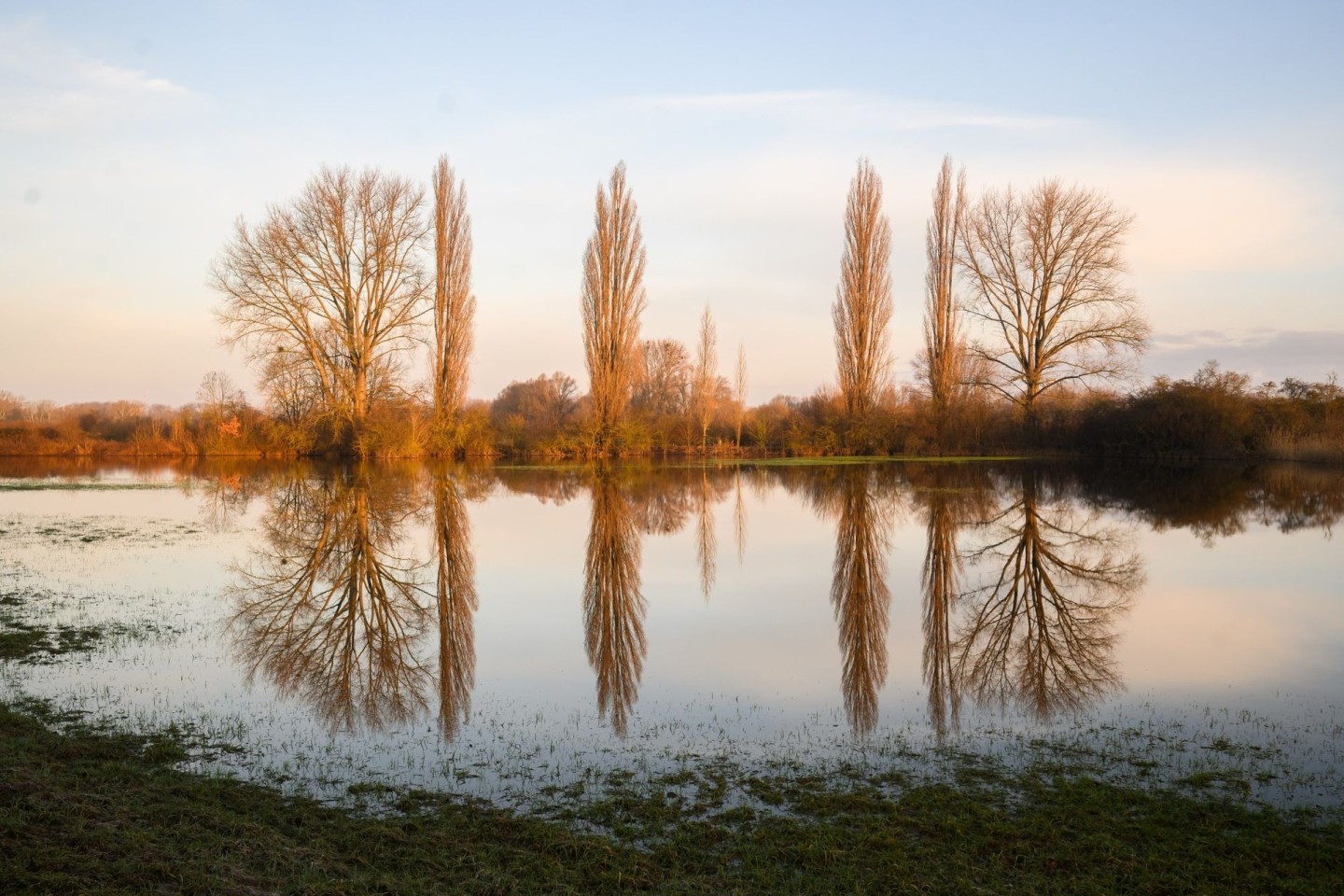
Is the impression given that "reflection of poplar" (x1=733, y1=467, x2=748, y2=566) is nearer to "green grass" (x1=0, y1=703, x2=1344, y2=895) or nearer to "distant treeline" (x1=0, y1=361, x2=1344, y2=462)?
"green grass" (x1=0, y1=703, x2=1344, y2=895)

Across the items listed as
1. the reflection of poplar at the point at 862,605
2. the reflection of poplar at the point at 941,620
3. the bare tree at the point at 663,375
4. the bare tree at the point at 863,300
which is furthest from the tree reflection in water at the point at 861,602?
the bare tree at the point at 663,375

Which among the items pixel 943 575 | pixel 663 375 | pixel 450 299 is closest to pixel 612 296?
pixel 450 299

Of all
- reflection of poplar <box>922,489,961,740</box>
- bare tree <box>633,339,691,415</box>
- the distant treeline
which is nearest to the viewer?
reflection of poplar <box>922,489,961,740</box>

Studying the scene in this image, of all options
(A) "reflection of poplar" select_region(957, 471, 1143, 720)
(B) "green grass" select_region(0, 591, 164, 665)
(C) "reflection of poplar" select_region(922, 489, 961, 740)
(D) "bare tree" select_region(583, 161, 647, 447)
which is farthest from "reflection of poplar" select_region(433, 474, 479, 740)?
(D) "bare tree" select_region(583, 161, 647, 447)

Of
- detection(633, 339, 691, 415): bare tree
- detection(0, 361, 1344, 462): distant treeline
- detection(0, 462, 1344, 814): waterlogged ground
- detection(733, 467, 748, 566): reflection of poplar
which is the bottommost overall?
detection(0, 462, 1344, 814): waterlogged ground

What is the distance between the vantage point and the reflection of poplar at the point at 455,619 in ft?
17.2

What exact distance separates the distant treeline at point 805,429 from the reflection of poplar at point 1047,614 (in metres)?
20.8

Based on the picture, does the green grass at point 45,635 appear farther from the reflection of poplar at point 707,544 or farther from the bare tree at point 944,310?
the bare tree at point 944,310

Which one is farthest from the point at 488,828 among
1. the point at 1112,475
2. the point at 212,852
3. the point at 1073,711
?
the point at 1112,475

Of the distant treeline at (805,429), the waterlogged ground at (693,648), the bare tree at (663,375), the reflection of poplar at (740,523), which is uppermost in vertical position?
the bare tree at (663,375)

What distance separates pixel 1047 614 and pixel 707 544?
530 centimetres

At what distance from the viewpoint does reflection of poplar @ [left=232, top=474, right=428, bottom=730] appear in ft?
17.9

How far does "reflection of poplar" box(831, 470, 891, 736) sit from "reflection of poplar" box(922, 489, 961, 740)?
35 centimetres

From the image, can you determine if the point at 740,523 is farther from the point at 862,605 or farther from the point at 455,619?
the point at 455,619
